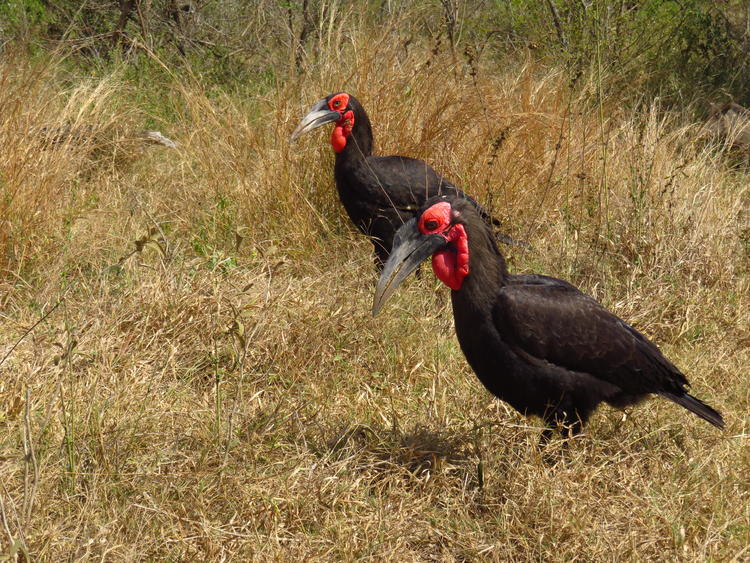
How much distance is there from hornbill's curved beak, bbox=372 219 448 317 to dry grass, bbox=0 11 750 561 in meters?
0.47

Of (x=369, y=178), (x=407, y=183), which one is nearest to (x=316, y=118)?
(x=369, y=178)

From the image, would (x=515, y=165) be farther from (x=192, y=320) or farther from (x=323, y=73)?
(x=192, y=320)

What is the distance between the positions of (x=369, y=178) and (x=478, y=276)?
1.98m

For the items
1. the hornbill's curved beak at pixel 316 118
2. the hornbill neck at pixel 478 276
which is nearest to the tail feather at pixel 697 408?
the hornbill neck at pixel 478 276

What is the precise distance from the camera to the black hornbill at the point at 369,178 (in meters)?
4.82

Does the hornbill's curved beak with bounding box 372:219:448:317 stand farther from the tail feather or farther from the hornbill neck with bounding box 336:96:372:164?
the hornbill neck with bounding box 336:96:372:164

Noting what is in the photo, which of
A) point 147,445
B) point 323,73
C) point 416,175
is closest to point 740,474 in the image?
point 147,445

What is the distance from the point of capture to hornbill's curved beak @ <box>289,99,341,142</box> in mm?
4977

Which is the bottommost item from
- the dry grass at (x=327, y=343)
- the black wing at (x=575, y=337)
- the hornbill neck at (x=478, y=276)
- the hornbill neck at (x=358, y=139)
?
the dry grass at (x=327, y=343)

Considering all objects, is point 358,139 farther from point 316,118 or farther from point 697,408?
point 697,408

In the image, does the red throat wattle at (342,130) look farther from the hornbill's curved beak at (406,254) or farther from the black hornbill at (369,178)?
the hornbill's curved beak at (406,254)

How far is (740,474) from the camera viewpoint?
3088 mm

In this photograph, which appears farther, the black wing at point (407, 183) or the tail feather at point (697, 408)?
the black wing at point (407, 183)

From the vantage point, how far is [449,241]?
2.98 m
